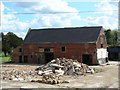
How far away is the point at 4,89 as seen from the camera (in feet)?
46.3

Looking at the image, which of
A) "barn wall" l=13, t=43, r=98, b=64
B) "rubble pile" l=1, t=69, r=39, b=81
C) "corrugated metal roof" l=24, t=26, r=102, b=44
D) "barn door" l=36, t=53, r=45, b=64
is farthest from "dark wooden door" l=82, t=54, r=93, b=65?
"rubble pile" l=1, t=69, r=39, b=81

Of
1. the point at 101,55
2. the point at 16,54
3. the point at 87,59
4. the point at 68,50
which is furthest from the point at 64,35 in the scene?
the point at 16,54

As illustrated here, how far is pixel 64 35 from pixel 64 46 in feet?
9.65

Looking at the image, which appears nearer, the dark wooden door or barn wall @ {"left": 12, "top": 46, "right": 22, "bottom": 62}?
the dark wooden door

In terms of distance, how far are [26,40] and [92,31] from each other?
47.4 ft

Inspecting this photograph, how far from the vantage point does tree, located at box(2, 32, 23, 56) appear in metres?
62.2

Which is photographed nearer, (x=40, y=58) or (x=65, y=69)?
(x=65, y=69)

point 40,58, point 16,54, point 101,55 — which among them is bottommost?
point 40,58

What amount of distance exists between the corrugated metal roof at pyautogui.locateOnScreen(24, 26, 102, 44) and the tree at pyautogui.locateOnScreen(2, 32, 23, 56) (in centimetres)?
2386

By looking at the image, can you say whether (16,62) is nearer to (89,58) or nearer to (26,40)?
(26,40)

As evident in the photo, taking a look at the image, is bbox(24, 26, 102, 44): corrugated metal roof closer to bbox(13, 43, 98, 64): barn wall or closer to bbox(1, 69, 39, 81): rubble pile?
bbox(13, 43, 98, 64): barn wall

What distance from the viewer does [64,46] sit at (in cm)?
3509

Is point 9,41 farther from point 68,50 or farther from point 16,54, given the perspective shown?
point 68,50

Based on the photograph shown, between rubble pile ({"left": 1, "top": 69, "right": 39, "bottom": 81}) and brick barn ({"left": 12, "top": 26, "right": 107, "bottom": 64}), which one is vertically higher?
brick barn ({"left": 12, "top": 26, "right": 107, "bottom": 64})
